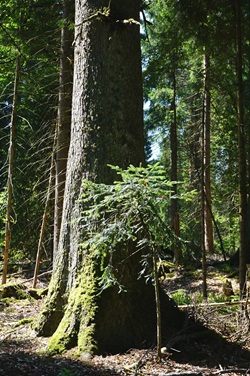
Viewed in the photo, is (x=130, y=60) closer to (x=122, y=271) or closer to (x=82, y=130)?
(x=82, y=130)

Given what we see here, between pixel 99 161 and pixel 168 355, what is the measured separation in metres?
2.54

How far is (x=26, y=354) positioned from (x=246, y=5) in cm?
779

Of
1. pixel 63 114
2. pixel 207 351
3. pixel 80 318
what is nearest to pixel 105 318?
pixel 80 318

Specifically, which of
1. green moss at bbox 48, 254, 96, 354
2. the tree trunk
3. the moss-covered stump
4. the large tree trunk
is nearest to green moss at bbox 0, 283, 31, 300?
the tree trunk

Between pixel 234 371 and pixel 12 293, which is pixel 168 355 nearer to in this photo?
pixel 234 371

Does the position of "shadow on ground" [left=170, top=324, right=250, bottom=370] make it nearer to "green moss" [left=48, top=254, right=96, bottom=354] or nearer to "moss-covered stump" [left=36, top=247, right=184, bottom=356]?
"moss-covered stump" [left=36, top=247, right=184, bottom=356]

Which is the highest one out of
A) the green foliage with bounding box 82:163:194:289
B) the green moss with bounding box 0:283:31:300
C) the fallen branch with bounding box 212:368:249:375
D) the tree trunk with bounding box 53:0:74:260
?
the tree trunk with bounding box 53:0:74:260

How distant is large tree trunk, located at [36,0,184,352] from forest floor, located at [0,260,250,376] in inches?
9.8

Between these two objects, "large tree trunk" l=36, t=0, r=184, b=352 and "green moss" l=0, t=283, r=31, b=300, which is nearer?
"large tree trunk" l=36, t=0, r=184, b=352

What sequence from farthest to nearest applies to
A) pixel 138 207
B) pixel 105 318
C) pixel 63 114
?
1. pixel 63 114
2. pixel 105 318
3. pixel 138 207

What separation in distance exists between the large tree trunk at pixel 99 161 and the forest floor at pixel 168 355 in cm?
25

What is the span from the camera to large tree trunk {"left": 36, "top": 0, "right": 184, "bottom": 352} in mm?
4891

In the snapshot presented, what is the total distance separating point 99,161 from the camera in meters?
5.29

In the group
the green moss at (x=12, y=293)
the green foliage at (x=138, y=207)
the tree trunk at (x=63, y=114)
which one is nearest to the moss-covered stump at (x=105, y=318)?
the green foliage at (x=138, y=207)
